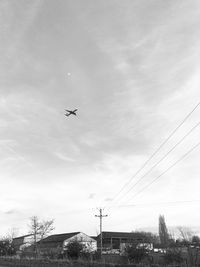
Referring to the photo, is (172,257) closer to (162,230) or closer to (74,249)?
(74,249)

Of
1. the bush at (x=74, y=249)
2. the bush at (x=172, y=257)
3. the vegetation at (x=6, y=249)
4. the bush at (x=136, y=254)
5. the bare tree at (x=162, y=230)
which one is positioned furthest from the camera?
the bare tree at (x=162, y=230)

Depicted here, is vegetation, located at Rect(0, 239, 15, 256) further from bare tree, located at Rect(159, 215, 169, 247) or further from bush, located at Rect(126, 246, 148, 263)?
bare tree, located at Rect(159, 215, 169, 247)

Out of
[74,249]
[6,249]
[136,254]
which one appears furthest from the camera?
[6,249]

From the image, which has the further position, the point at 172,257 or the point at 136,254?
the point at 136,254

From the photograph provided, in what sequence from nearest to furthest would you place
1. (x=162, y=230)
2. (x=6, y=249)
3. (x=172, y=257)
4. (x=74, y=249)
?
1. (x=172, y=257)
2. (x=74, y=249)
3. (x=6, y=249)
4. (x=162, y=230)

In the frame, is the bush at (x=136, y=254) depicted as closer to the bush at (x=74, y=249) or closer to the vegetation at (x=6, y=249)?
the bush at (x=74, y=249)

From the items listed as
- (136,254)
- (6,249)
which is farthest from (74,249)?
(6,249)

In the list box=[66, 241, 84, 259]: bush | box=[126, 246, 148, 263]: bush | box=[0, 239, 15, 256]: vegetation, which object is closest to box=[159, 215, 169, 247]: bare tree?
box=[0, 239, 15, 256]: vegetation

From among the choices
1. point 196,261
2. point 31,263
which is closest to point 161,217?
point 31,263

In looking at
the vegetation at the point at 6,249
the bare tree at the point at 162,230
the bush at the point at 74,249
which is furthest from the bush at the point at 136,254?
the bare tree at the point at 162,230

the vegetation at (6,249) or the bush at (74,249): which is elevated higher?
the bush at (74,249)

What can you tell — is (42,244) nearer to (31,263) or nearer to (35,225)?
(35,225)

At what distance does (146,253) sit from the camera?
134 feet

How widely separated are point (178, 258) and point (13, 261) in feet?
114
